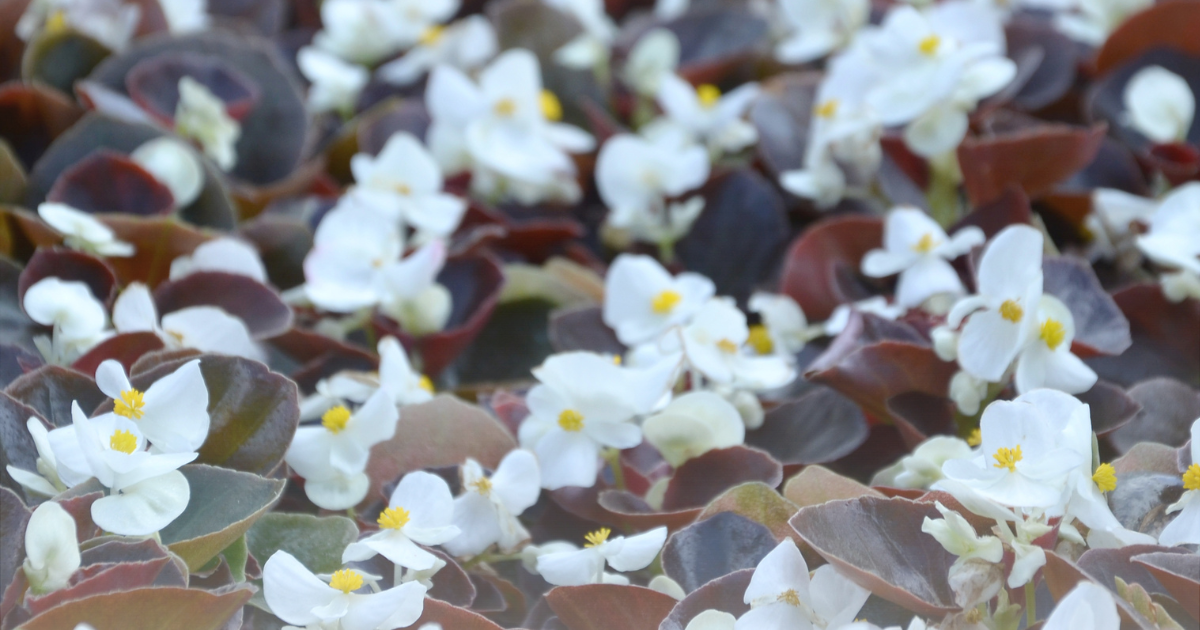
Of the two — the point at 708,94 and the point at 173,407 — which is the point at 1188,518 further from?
the point at 708,94

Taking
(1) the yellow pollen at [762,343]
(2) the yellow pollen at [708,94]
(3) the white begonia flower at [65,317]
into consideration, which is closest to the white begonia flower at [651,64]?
(2) the yellow pollen at [708,94]

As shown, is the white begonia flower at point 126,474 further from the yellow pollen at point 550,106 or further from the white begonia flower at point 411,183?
the yellow pollen at point 550,106

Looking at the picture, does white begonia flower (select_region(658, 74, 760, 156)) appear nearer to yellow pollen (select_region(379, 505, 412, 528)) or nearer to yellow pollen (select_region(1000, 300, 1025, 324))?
yellow pollen (select_region(1000, 300, 1025, 324))

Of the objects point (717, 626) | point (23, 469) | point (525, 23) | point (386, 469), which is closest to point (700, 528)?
point (717, 626)

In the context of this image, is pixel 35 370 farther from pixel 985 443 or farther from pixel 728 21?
pixel 728 21

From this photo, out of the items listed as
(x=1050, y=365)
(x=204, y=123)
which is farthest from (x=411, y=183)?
(x=1050, y=365)
